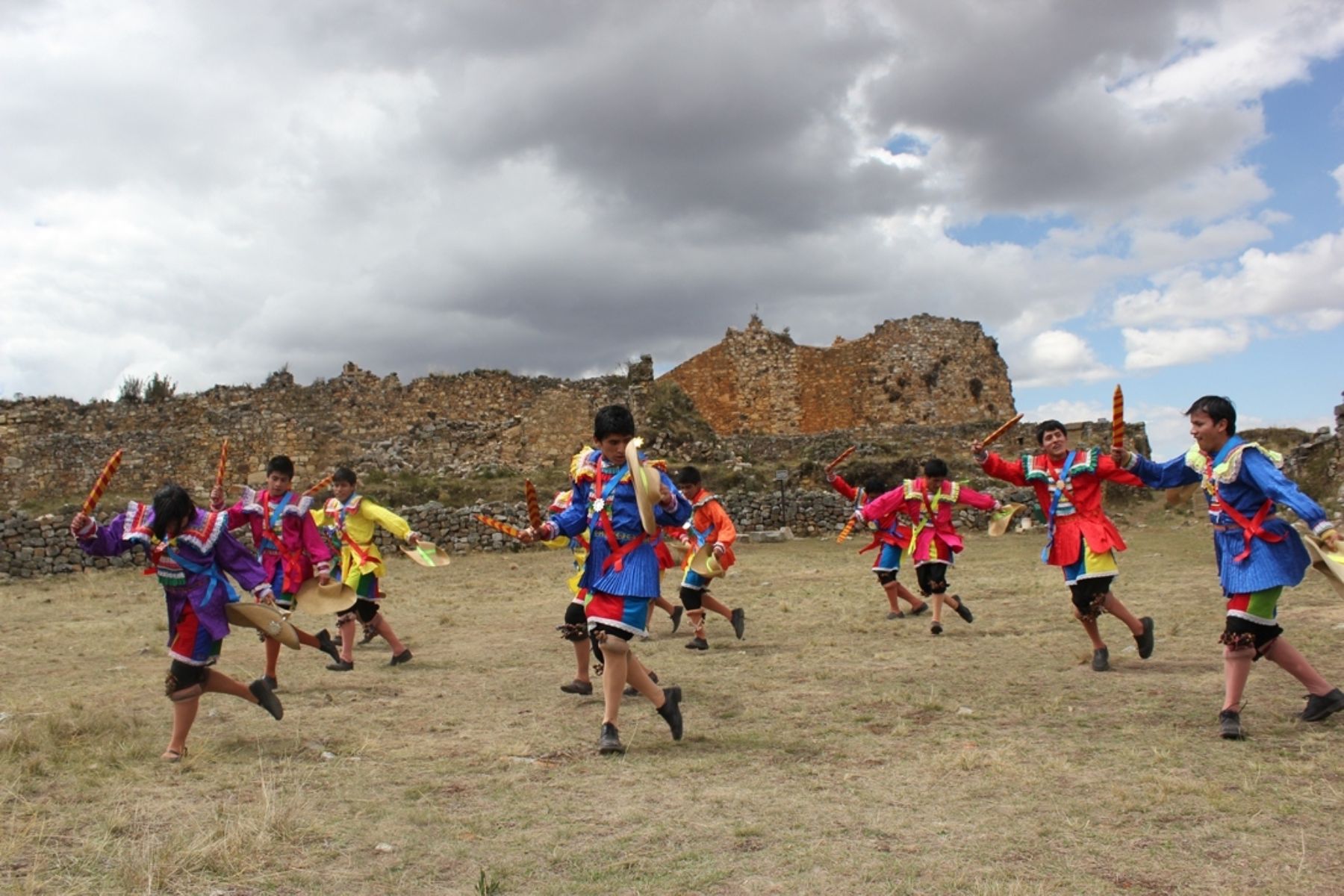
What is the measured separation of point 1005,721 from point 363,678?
516 centimetres

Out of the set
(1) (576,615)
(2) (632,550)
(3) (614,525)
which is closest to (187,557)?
(3) (614,525)

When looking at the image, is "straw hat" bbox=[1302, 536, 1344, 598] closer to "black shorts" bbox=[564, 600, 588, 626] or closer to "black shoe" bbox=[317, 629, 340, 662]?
"black shorts" bbox=[564, 600, 588, 626]

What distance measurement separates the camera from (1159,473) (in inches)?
242

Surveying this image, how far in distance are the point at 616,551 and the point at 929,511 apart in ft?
18.0

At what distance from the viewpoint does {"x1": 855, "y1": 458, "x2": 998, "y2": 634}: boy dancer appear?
9.72 m

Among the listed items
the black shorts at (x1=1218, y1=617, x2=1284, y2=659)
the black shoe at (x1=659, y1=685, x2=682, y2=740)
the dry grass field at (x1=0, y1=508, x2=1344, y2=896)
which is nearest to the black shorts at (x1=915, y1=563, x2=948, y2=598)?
the dry grass field at (x1=0, y1=508, x2=1344, y2=896)

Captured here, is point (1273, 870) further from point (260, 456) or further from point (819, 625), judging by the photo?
point (260, 456)

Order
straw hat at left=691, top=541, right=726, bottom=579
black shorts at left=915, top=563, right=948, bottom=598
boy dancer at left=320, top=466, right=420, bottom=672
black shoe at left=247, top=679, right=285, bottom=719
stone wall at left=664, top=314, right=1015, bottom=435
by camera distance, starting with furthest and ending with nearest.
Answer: stone wall at left=664, top=314, right=1015, bottom=435
black shorts at left=915, top=563, right=948, bottom=598
boy dancer at left=320, top=466, right=420, bottom=672
straw hat at left=691, top=541, right=726, bottom=579
black shoe at left=247, top=679, right=285, bottom=719

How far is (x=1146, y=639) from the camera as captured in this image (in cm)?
722

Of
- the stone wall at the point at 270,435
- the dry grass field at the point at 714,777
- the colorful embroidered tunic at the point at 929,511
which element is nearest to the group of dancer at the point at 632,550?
the dry grass field at the point at 714,777

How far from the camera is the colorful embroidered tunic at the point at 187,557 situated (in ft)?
18.2

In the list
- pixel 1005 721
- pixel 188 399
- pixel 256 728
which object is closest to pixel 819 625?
pixel 1005 721

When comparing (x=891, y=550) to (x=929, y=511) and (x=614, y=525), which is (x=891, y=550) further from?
(x=614, y=525)

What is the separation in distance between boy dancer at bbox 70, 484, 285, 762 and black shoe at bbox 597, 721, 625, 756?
6.48ft
